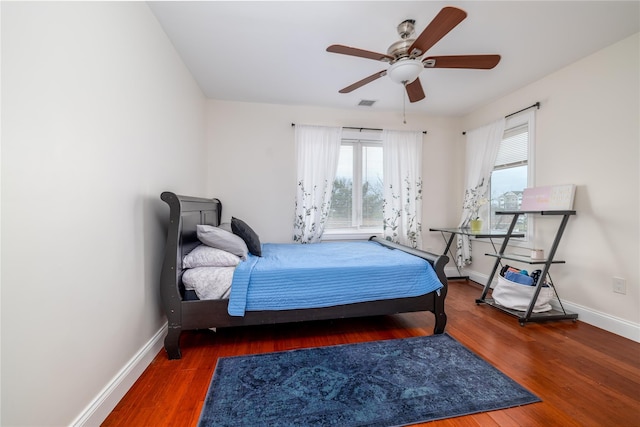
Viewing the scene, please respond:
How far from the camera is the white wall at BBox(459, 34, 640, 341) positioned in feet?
7.28

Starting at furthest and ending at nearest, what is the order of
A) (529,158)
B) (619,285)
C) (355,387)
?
(529,158) < (619,285) < (355,387)

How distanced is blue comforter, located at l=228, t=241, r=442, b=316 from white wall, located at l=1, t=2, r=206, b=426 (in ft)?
2.31

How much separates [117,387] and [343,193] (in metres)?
3.11

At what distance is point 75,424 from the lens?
3.80 feet

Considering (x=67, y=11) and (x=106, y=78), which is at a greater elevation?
(x=67, y=11)

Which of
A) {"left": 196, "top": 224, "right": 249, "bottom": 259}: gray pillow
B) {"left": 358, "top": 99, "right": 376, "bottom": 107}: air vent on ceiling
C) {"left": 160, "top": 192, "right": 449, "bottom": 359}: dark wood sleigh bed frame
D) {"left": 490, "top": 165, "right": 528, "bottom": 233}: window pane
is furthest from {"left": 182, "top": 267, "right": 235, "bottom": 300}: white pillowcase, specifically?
{"left": 490, "top": 165, "right": 528, "bottom": 233}: window pane

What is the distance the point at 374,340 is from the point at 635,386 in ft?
5.15

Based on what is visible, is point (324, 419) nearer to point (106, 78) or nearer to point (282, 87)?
point (106, 78)

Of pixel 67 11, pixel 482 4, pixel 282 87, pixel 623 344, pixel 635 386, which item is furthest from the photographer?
pixel 282 87

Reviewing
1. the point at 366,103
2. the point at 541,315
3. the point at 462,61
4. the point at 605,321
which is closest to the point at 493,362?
the point at 541,315

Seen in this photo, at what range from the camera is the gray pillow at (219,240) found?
6.95 feet

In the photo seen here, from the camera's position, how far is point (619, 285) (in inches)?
90.5

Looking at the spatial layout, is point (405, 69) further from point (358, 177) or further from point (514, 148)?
point (514, 148)

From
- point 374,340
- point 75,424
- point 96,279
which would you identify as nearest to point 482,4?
point 374,340
